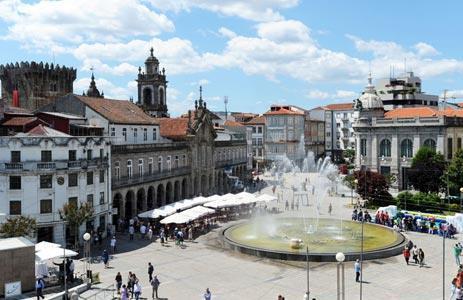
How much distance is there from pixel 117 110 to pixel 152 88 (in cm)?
2319

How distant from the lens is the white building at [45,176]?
41.7 metres

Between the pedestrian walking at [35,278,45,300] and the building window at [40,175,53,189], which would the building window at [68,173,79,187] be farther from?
the pedestrian walking at [35,278,45,300]

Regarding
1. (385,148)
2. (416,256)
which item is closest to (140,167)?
(416,256)

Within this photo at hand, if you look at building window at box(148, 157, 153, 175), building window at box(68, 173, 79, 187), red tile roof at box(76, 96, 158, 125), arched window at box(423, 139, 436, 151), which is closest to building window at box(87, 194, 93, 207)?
building window at box(68, 173, 79, 187)

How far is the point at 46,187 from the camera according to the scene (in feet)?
140

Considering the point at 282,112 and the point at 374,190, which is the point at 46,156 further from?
the point at 282,112

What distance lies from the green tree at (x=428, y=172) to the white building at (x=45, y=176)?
41969 millimetres

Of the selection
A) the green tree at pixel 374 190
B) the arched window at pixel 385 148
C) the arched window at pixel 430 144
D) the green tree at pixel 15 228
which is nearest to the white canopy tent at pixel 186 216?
the green tree at pixel 15 228

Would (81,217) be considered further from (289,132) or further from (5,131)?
(289,132)

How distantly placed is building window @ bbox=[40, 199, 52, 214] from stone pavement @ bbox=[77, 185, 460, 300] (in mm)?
6785

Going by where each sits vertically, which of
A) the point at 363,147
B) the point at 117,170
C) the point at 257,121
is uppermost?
the point at 257,121

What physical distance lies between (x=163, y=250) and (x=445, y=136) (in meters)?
50.5

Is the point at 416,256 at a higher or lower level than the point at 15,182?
lower

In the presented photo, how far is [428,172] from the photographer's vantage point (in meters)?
66.6
